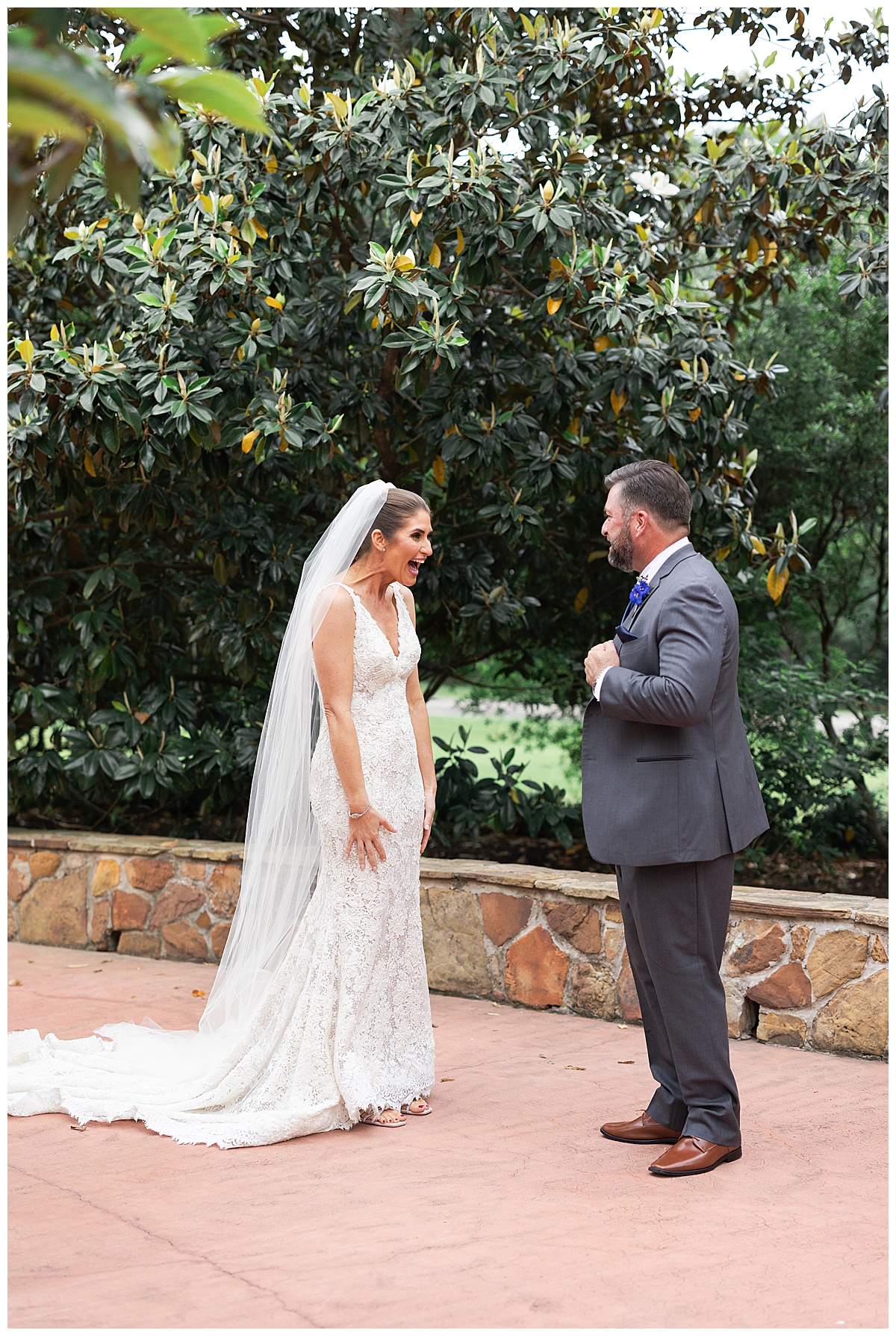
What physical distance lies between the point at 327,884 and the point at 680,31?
18.0 feet

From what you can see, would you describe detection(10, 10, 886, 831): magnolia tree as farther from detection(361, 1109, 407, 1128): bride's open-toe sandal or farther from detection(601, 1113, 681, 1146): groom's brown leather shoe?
detection(601, 1113, 681, 1146): groom's brown leather shoe

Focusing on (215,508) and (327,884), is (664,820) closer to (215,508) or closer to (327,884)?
(327,884)

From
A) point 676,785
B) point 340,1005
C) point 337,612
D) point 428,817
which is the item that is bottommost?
point 340,1005

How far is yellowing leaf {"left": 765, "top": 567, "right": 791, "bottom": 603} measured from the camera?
625 centimetres

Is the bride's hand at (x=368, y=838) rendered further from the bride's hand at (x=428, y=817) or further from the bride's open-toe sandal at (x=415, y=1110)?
the bride's open-toe sandal at (x=415, y=1110)

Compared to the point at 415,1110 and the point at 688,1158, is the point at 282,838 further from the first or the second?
the point at 688,1158

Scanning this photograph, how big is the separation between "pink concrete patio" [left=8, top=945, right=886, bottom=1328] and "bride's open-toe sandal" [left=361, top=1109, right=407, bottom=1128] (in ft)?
0.19

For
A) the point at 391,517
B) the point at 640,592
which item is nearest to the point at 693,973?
the point at 640,592

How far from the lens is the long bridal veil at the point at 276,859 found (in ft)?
14.5

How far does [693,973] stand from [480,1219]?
92cm

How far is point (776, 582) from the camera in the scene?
20.7 feet

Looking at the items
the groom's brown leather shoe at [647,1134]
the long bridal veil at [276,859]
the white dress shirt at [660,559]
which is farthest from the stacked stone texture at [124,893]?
the white dress shirt at [660,559]

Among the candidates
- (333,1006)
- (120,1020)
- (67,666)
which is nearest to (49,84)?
(333,1006)

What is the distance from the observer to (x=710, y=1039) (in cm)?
369
